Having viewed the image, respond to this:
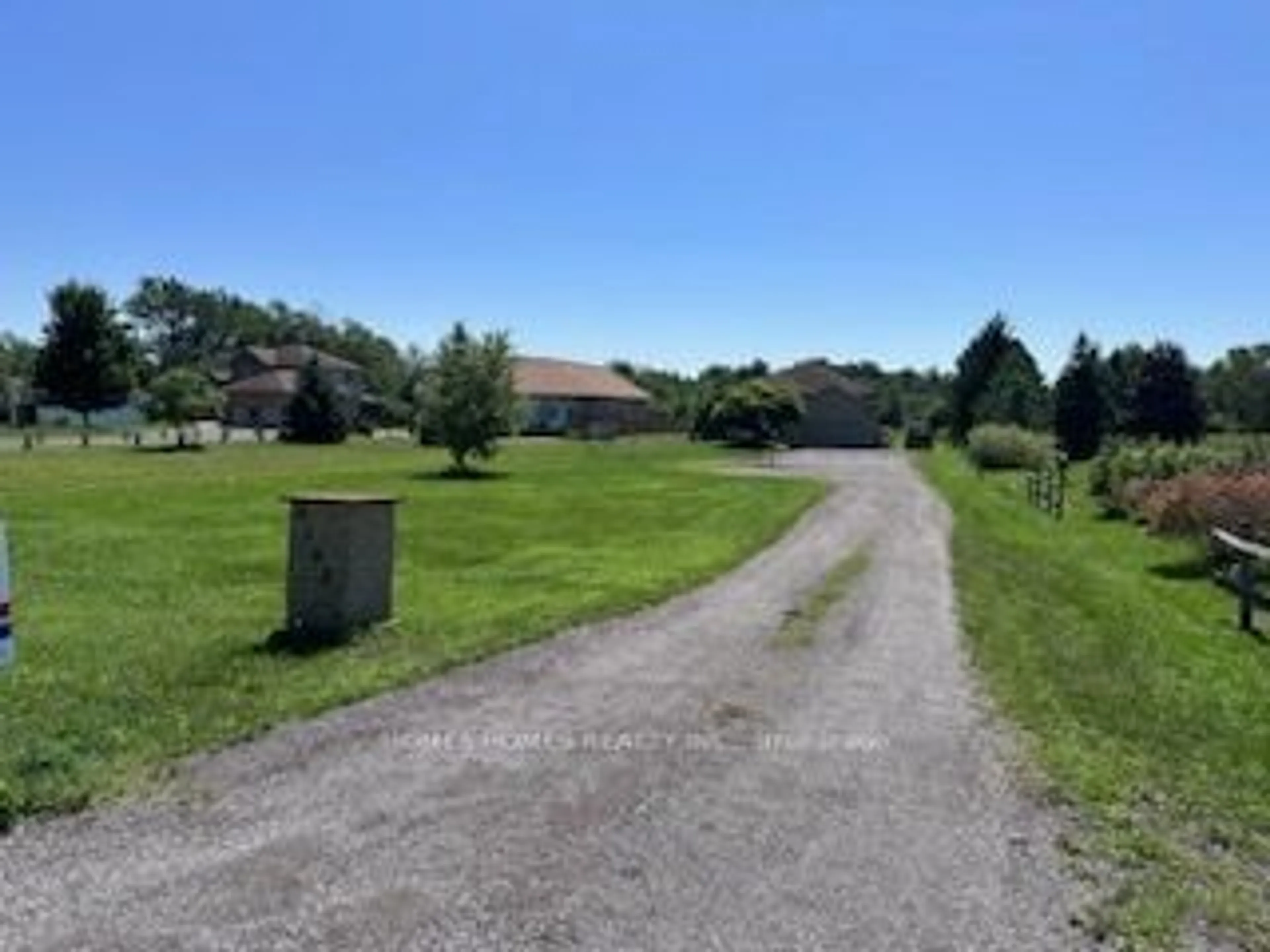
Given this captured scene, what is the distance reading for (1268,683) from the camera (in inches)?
503

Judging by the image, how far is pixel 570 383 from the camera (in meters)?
110

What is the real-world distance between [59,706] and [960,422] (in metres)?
91.6

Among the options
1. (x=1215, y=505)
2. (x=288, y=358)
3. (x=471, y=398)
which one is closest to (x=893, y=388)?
(x=288, y=358)

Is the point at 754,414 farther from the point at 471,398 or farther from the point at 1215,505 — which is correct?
the point at 1215,505

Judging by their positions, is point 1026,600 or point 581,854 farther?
point 1026,600

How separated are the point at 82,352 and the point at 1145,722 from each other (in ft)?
246

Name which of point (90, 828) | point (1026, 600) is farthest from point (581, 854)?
point (1026, 600)

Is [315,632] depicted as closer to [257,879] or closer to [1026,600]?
[257,879]

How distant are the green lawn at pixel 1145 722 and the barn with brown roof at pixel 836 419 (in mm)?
76159

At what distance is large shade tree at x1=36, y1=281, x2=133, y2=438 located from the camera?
254ft

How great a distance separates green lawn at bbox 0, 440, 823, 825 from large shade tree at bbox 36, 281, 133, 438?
39199 mm

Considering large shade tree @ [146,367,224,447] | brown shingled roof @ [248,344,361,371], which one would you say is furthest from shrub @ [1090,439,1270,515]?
brown shingled roof @ [248,344,361,371]

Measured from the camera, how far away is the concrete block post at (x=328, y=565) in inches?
478

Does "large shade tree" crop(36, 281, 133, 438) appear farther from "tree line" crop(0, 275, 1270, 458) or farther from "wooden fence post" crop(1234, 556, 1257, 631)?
"wooden fence post" crop(1234, 556, 1257, 631)
